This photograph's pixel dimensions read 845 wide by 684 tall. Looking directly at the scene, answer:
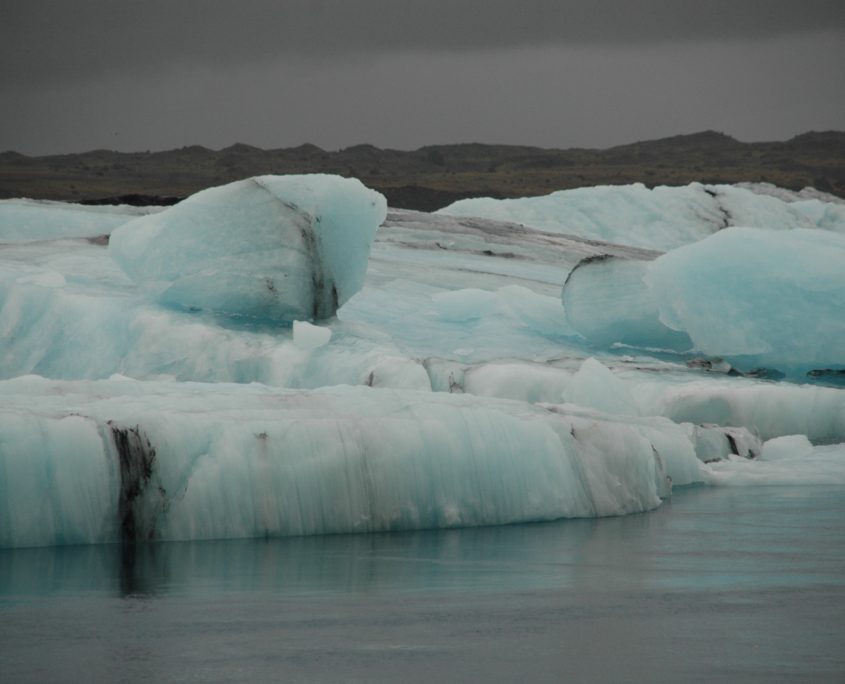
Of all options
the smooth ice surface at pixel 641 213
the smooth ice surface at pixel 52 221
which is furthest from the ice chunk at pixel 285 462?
the smooth ice surface at pixel 641 213

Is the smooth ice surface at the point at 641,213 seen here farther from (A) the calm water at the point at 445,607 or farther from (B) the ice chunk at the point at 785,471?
(A) the calm water at the point at 445,607

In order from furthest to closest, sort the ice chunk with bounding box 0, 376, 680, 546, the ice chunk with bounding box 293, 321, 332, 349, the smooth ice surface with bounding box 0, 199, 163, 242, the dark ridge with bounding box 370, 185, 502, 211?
1. the dark ridge with bounding box 370, 185, 502, 211
2. the smooth ice surface with bounding box 0, 199, 163, 242
3. the ice chunk with bounding box 293, 321, 332, 349
4. the ice chunk with bounding box 0, 376, 680, 546

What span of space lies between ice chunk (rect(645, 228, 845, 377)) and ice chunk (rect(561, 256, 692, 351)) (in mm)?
990

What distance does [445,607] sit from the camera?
9.71 m

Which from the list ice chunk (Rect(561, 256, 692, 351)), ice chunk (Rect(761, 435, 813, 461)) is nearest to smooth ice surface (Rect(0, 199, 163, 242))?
ice chunk (Rect(561, 256, 692, 351))

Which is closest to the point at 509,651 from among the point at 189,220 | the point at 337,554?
the point at 337,554

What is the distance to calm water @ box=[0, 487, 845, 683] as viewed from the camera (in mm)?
7914

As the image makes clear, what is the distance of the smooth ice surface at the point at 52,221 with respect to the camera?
28.2 m

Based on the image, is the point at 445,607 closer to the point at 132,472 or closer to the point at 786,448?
the point at 132,472

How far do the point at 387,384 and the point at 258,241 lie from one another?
2.80 m

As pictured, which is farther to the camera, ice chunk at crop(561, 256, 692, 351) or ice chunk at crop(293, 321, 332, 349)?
ice chunk at crop(561, 256, 692, 351)

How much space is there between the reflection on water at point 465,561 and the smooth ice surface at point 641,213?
27265 millimetres

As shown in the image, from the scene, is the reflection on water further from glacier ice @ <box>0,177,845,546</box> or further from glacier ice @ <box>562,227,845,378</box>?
glacier ice @ <box>562,227,845,378</box>

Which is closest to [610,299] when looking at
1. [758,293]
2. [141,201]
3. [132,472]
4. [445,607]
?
[758,293]
